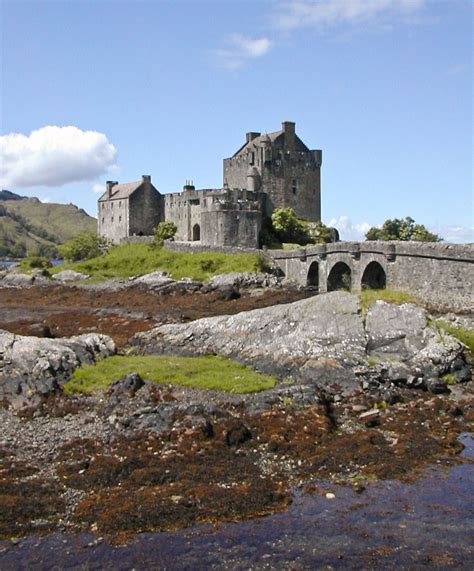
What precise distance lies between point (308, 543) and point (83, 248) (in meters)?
69.5

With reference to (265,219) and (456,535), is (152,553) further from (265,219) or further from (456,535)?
(265,219)

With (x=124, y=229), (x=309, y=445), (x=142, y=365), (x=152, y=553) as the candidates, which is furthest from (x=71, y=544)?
(x=124, y=229)

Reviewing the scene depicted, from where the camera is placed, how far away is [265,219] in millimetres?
71562

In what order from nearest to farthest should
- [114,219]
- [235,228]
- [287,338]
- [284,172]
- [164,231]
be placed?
[287,338], [235,228], [284,172], [164,231], [114,219]

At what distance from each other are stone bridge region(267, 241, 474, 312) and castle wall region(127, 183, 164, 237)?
107 ft

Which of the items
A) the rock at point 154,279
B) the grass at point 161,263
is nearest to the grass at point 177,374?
the rock at point 154,279

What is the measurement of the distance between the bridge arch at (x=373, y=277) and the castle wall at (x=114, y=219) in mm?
42222

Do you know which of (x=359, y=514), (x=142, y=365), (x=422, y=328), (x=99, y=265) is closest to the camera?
(x=359, y=514)

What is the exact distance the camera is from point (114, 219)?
85250 millimetres

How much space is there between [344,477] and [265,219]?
55.1m

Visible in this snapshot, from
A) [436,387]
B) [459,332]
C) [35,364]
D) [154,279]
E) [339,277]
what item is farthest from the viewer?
[154,279]

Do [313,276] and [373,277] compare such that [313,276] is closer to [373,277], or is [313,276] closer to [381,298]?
[373,277]

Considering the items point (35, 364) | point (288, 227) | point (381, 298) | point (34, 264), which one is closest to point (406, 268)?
point (381, 298)

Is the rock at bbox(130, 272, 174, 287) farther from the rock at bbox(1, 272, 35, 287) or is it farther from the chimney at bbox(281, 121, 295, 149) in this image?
the chimney at bbox(281, 121, 295, 149)
